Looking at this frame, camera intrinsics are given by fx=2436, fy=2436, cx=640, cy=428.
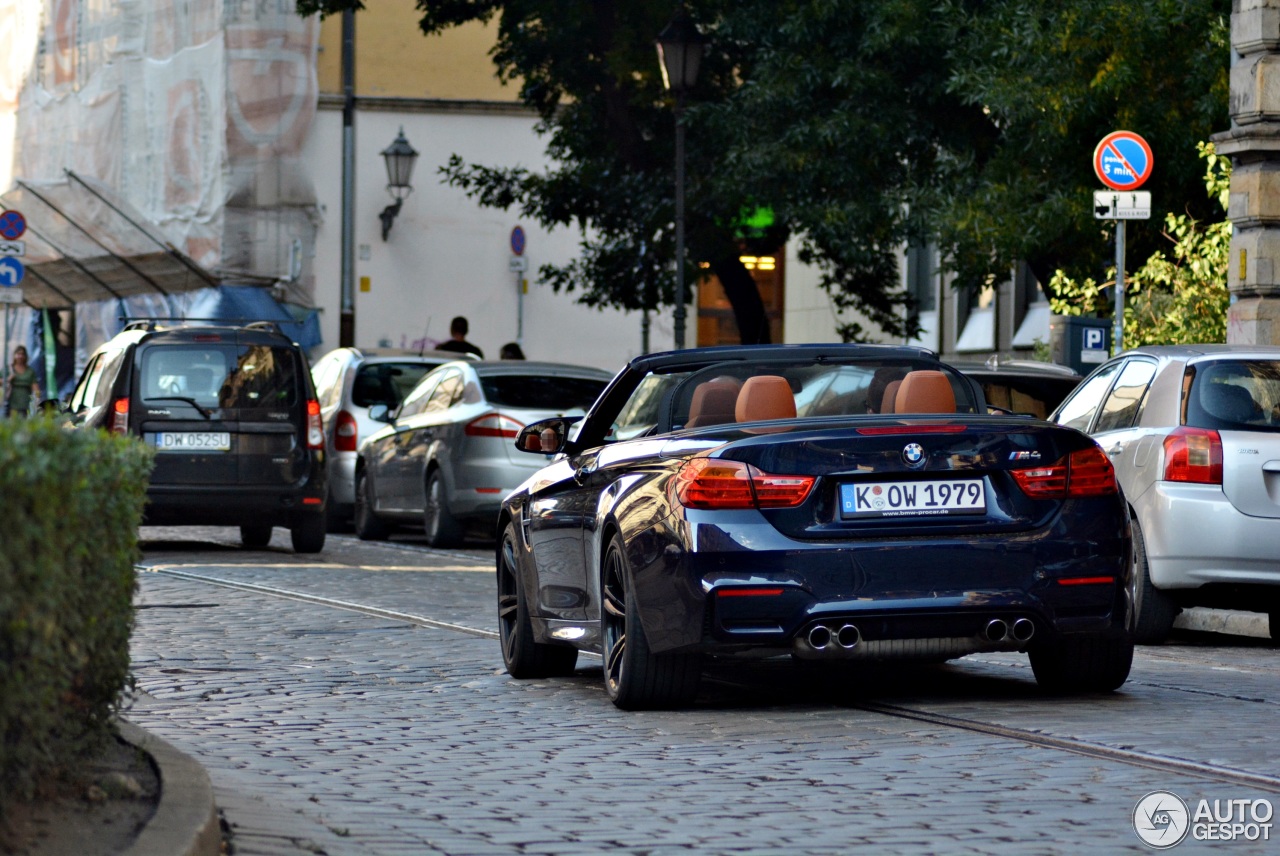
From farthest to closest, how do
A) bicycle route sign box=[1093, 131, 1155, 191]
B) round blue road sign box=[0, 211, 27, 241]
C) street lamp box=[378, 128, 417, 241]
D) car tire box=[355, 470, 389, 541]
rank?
street lamp box=[378, 128, 417, 241], round blue road sign box=[0, 211, 27, 241], car tire box=[355, 470, 389, 541], bicycle route sign box=[1093, 131, 1155, 191]

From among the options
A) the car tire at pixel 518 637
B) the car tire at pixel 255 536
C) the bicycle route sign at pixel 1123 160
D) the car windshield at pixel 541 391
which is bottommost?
the car tire at pixel 255 536

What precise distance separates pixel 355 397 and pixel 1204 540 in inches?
513

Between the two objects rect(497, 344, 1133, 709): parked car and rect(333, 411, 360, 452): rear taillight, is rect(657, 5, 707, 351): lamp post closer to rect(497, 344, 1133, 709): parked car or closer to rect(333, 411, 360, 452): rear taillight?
rect(333, 411, 360, 452): rear taillight

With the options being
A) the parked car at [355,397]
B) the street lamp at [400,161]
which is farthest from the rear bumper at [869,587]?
the street lamp at [400,161]

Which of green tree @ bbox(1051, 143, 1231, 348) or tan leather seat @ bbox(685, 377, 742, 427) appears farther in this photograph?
green tree @ bbox(1051, 143, 1231, 348)

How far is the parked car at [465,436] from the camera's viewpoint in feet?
64.3

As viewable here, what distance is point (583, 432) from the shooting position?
9.80 metres

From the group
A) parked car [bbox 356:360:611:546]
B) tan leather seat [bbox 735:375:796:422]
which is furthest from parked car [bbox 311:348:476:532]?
tan leather seat [bbox 735:375:796:422]

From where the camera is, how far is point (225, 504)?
18734mm

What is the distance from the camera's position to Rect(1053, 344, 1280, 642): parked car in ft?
36.6

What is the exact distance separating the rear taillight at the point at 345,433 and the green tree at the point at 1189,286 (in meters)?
7.17

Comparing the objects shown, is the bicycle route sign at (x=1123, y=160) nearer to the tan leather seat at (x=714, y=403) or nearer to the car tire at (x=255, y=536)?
the car tire at (x=255, y=536)

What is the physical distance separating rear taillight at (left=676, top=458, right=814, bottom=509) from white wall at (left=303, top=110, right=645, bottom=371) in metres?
35.2

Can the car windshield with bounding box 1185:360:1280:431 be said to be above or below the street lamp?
below
